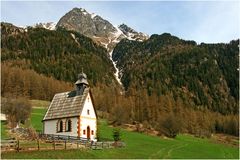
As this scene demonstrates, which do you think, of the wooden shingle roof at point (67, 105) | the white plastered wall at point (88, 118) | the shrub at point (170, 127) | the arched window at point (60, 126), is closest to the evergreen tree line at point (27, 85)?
the shrub at point (170, 127)

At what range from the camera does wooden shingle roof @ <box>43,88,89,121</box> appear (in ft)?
223

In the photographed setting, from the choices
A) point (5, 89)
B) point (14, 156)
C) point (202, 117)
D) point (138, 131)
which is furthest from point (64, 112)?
point (202, 117)

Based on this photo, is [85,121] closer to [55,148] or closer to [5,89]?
[55,148]

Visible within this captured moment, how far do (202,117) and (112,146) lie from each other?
414 feet

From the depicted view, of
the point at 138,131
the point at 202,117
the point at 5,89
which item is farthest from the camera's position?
the point at 202,117

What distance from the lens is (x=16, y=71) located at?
184 m

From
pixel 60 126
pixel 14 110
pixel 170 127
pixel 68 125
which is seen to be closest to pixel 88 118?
pixel 68 125

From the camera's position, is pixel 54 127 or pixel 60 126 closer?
pixel 60 126

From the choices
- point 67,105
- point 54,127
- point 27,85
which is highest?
point 27,85

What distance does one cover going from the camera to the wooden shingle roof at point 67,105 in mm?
68000

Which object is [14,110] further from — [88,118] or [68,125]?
[88,118]

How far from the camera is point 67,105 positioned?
229ft

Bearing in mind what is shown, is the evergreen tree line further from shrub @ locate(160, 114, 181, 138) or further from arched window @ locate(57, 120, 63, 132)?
arched window @ locate(57, 120, 63, 132)

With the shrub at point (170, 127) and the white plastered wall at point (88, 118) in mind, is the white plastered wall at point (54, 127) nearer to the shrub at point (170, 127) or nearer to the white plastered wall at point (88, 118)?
the white plastered wall at point (88, 118)
